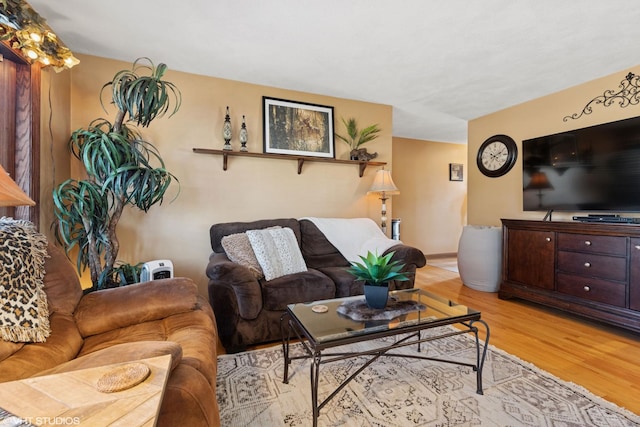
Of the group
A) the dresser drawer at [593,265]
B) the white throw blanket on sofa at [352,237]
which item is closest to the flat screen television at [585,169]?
the dresser drawer at [593,265]

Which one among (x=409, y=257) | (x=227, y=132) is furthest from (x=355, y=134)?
(x=409, y=257)

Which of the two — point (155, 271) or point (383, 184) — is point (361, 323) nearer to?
point (155, 271)

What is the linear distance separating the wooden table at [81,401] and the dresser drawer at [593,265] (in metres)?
3.17

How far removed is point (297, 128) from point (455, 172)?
3.93 metres

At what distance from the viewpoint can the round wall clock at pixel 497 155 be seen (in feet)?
11.7

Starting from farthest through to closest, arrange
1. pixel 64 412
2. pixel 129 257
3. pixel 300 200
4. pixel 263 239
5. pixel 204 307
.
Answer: pixel 300 200
pixel 129 257
pixel 263 239
pixel 204 307
pixel 64 412

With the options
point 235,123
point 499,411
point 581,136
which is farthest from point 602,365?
point 235,123

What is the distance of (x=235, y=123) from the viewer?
2.93 metres

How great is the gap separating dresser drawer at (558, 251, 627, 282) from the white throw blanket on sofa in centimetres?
150

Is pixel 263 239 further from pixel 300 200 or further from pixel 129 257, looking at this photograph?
pixel 129 257

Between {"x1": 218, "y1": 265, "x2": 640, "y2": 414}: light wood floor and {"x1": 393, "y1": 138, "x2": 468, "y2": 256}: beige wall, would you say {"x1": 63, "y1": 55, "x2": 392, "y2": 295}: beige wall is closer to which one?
{"x1": 218, "y1": 265, "x2": 640, "y2": 414}: light wood floor

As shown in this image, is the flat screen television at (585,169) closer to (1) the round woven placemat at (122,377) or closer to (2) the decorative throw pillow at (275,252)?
(2) the decorative throw pillow at (275,252)

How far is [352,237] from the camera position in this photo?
291 centimetres

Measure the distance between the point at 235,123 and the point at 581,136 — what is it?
11.3ft
